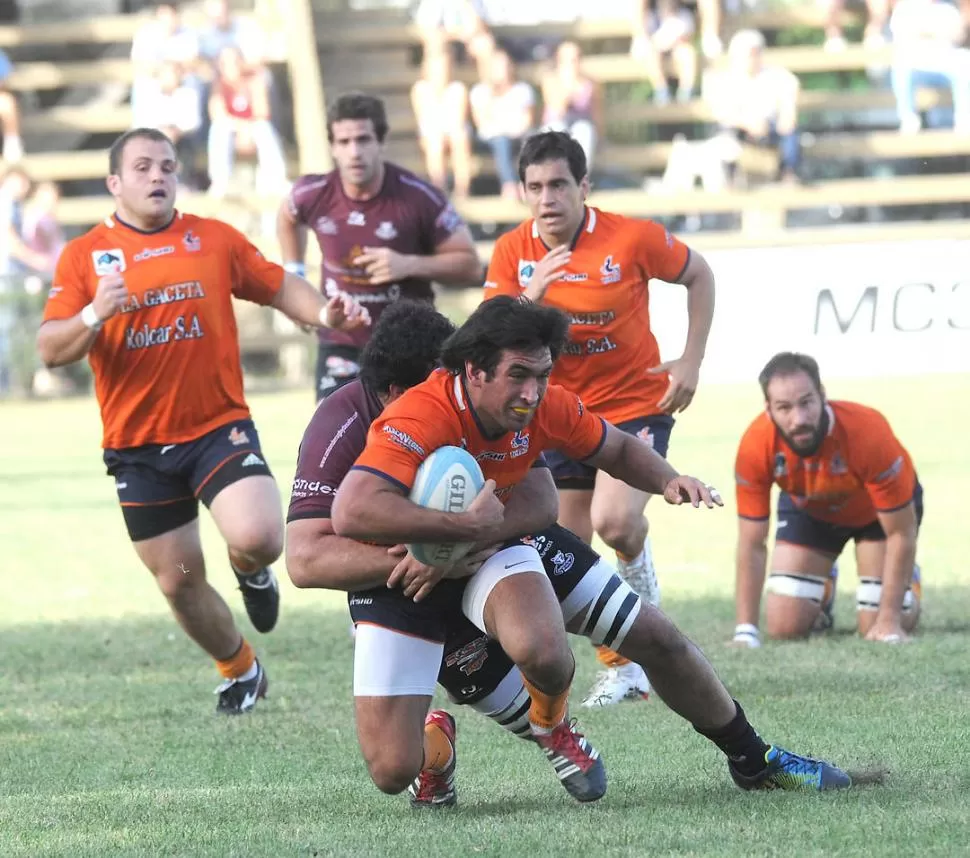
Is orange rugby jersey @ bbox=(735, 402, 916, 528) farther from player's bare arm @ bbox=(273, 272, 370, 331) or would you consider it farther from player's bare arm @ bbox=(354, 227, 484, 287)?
player's bare arm @ bbox=(273, 272, 370, 331)

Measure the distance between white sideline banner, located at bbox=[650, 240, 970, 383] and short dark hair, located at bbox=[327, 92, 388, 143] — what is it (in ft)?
30.7

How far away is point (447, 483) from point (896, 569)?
3600 mm

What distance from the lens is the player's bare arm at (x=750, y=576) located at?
26.4ft

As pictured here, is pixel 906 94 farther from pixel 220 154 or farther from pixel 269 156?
pixel 220 154

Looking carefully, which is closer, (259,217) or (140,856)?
(140,856)

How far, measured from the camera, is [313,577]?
209 inches

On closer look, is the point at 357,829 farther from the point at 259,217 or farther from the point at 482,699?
the point at 259,217

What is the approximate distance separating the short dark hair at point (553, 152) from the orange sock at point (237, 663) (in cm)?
224

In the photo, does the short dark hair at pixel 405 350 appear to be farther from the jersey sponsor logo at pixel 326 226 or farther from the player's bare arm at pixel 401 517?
the jersey sponsor logo at pixel 326 226

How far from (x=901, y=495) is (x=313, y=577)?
3.54 m

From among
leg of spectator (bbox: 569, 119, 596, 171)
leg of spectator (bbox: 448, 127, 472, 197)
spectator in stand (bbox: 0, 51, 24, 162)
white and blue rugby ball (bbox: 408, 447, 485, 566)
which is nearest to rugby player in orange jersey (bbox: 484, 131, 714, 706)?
white and blue rugby ball (bbox: 408, 447, 485, 566)

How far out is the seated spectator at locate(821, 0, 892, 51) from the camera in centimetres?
2262

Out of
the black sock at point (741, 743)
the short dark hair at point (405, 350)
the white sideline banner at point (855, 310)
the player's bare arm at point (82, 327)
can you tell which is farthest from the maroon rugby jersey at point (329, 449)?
the white sideline banner at point (855, 310)

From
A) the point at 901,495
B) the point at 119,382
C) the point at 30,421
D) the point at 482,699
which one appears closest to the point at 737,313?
the point at 30,421
